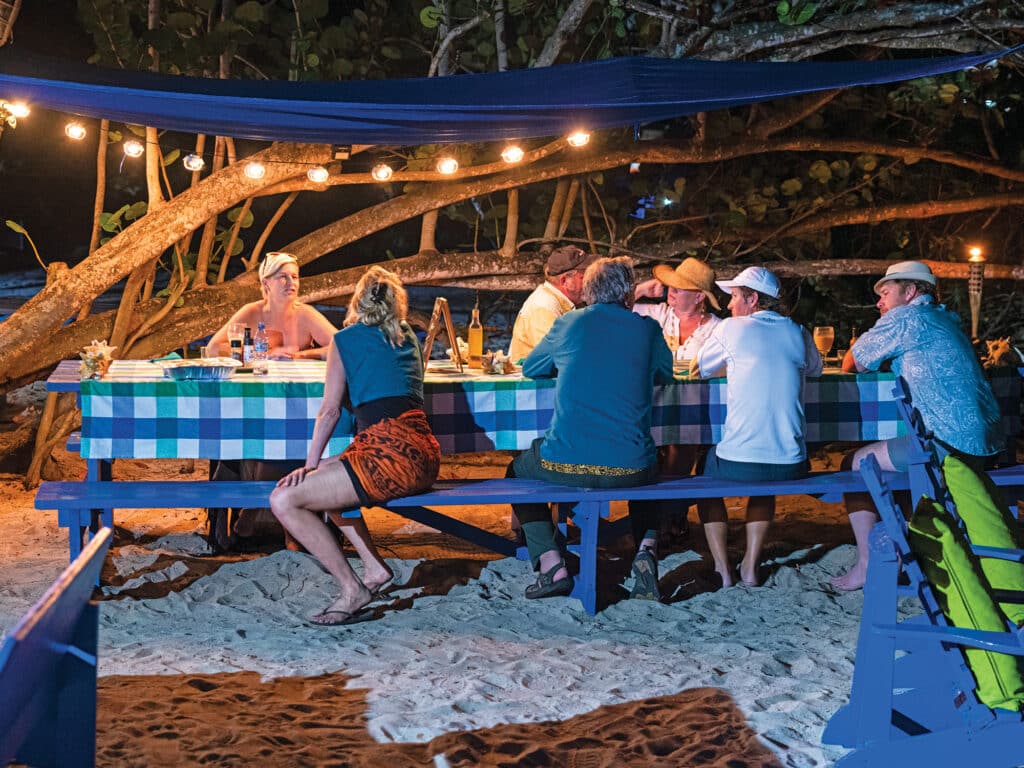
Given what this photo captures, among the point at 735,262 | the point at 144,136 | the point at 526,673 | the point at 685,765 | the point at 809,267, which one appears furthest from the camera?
the point at 735,262

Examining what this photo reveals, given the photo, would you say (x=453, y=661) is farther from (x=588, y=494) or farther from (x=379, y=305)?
(x=379, y=305)

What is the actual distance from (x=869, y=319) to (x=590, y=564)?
21.9 feet

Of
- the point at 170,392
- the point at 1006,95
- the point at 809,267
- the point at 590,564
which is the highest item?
the point at 1006,95

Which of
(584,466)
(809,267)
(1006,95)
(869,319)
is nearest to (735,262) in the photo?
(809,267)

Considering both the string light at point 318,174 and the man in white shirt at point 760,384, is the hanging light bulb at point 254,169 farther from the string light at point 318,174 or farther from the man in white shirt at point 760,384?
the man in white shirt at point 760,384

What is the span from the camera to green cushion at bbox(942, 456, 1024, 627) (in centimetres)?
324

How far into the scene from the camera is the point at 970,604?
8.91ft

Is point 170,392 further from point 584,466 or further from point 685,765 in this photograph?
point 685,765

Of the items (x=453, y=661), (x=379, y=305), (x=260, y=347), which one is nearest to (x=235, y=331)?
(x=260, y=347)

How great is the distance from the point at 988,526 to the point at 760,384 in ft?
4.52

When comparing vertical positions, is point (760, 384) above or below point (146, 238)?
below

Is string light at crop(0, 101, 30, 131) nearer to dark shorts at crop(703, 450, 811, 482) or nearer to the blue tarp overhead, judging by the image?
the blue tarp overhead

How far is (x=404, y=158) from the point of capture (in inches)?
288

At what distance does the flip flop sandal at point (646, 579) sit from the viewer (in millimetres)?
4551
